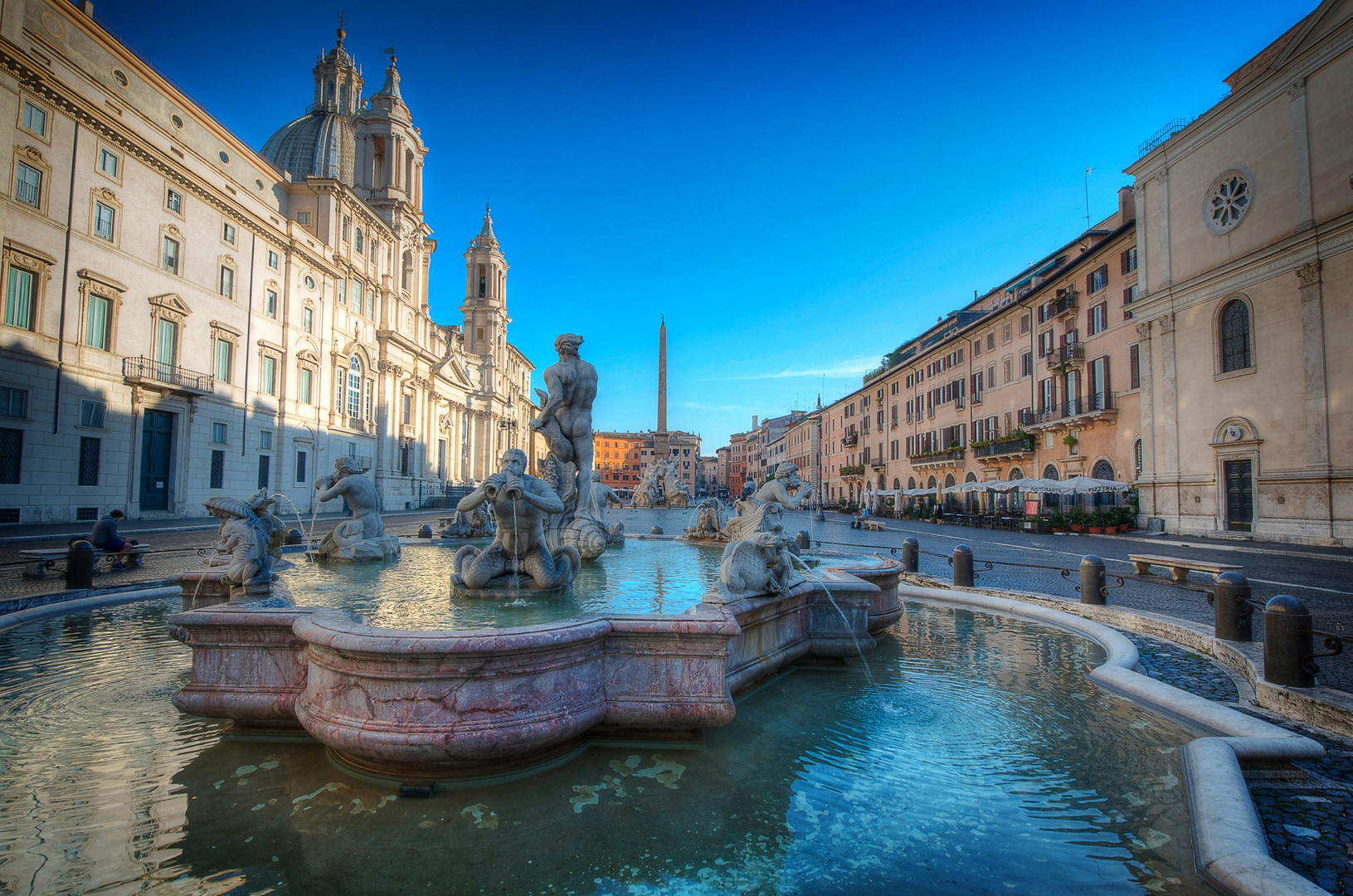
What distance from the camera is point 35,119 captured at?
18219 millimetres

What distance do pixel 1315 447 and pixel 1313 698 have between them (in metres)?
19.6

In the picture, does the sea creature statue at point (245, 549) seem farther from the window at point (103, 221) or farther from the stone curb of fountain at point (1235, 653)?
the window at point (103, 221)

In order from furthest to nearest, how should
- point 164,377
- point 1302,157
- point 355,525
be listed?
point 164,377
point 1302,157
point 355,525

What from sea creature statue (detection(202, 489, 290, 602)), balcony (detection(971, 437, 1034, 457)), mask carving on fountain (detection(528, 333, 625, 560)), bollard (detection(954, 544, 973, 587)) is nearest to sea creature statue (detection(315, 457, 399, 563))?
sea creature statue (detection(202, 489, 290, 602))

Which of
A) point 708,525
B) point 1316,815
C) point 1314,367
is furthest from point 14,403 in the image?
point 1314,367

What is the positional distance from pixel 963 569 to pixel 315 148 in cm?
4431

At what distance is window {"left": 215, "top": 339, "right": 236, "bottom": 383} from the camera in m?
25.8

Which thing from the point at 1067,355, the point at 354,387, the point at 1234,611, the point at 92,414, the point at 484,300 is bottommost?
the point at 1234,611

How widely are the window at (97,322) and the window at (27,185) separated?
298 centimetres

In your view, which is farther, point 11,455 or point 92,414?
point 92,414

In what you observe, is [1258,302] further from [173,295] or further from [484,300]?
[484,300]

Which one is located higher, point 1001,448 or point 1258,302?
point 1258,302

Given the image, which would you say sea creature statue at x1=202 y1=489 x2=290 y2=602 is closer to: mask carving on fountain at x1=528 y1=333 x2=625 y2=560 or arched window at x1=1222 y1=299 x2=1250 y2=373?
mask carving on fountain at x1=528 y1=333 x2=625 y2=560

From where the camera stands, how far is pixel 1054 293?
30.8 m
